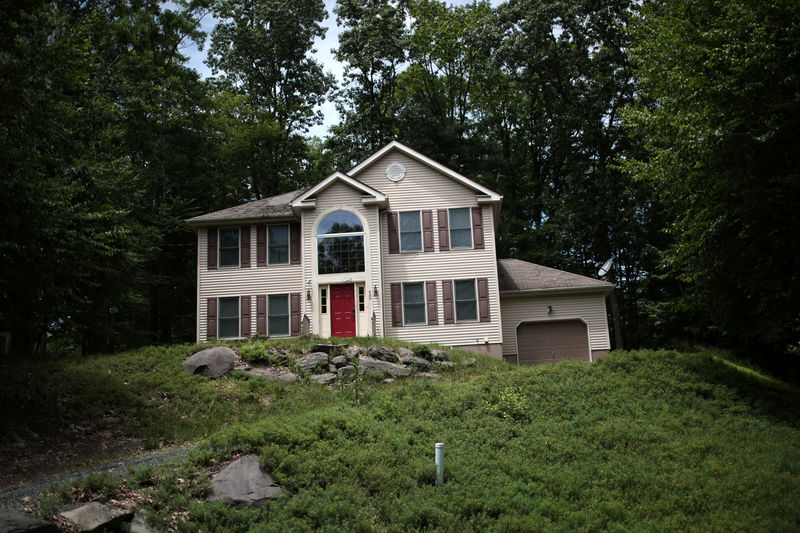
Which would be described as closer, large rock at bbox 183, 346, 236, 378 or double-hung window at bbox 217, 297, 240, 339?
large rock at bbox 183, 346, 236, 378

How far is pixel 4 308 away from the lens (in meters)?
13.2

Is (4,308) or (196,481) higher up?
(4,308)

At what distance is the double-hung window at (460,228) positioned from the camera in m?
22.4

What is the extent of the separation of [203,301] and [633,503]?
17.8m

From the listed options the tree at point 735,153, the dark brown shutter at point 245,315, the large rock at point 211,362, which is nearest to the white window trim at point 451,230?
the tree at point 735,153

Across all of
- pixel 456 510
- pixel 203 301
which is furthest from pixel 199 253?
pixel 456 510

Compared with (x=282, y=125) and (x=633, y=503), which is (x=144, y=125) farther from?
(x=633, y=503)

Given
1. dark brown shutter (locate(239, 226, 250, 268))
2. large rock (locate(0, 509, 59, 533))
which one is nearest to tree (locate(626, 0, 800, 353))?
large rock (locate(0, 509, 59, 533))

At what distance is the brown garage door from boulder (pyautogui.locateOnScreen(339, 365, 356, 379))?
8.83 m

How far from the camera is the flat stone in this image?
15625mm

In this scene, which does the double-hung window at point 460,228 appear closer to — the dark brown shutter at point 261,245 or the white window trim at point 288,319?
the white window trim at point 288,319

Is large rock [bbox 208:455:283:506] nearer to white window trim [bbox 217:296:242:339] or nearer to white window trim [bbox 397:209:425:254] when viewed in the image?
white window trim [bbox 217:296:242:339]

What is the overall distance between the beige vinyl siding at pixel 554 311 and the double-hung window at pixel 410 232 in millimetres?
3902

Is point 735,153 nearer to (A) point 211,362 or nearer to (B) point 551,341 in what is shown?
(B) point 551,341
